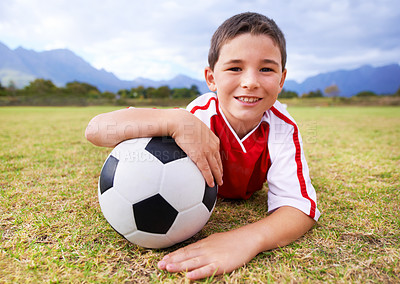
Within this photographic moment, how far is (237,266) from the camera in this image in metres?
1.29

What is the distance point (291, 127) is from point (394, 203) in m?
1.10

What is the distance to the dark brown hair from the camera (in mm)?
1690

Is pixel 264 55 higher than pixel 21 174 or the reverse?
higher

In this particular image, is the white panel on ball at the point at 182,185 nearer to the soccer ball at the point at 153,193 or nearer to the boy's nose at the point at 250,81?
the soccer ball at the point at 153,193

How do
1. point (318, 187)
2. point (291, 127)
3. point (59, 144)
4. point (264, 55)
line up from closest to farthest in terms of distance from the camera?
point (264, 55), point (291, 127), point (318, 187), point (59, 144)

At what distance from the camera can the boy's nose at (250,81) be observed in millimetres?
1613

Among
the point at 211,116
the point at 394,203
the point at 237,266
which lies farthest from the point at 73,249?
the point at 394,203

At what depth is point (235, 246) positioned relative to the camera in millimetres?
1359

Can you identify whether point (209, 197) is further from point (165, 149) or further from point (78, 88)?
point (78, 88)

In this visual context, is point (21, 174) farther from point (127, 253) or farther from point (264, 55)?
point (264, 55)

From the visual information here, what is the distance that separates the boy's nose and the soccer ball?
1.94 feet

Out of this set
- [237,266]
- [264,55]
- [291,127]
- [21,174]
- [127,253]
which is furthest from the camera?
[21,174]

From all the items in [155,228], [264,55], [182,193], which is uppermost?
[264,55]

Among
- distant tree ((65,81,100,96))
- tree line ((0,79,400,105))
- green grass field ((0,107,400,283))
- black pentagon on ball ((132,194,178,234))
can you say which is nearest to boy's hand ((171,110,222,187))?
black pentagon on ball ((132,194,178,234))
